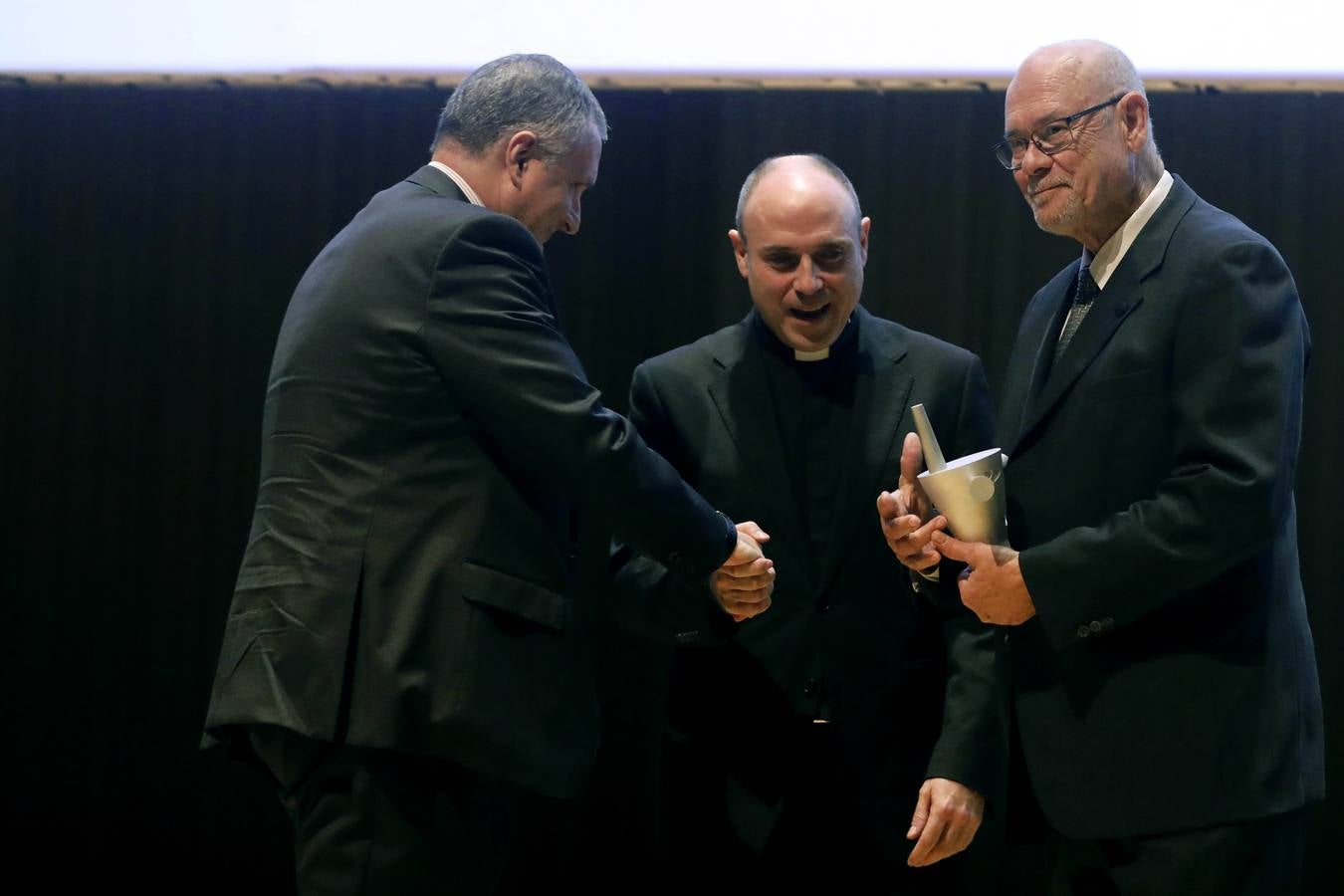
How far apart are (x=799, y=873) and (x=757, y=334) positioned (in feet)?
2.79

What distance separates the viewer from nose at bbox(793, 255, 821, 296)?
212 centimetres

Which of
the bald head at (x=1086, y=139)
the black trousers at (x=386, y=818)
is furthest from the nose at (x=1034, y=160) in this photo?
the black trousers at (x=386, y=818)

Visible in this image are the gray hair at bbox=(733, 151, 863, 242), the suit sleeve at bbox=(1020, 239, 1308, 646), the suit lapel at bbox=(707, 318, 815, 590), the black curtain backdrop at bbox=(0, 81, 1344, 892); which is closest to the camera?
the suit sleeve at bbox=(1020, 239, 1308, 646)

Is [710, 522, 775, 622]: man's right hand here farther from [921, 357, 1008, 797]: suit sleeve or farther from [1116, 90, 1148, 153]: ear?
[1116, 90, 1148, 153]: ear

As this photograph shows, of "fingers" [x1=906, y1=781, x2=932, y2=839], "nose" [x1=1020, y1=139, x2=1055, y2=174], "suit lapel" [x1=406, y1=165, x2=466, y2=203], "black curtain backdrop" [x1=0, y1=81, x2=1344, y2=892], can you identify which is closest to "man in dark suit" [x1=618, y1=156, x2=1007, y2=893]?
"fingers" [x1=906, y1=781, x2=932, y2=839]

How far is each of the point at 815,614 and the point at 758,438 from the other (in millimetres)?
294

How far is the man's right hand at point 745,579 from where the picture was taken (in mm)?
1915

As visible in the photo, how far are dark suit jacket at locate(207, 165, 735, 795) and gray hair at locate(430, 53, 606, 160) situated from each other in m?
0.22

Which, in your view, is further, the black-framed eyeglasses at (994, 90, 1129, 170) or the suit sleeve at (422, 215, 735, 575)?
the black-framed eyeglasses at (994, 90, 1129, 170)

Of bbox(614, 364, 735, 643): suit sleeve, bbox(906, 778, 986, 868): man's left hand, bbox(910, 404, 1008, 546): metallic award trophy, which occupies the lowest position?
bbox(906, 778, 986, 868): man's left hand

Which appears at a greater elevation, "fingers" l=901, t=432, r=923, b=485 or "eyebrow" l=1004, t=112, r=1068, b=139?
"eyebrow" l=1004, t=112, r=1068, b=139

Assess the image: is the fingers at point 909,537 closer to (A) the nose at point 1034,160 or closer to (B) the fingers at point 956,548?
(B) the fingers at point 956,548

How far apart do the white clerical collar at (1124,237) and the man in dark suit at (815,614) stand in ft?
0.99

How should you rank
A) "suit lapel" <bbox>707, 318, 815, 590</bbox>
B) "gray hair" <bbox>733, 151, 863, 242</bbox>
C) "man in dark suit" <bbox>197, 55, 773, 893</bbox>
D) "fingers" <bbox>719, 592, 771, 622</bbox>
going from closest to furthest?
"man in dark suit" <bbox>197, 55, 773, 893</bbox> < "fingers" <bbox>719, 592, 771, 622</bbox> < "suit lapel" <bbox>707, 318, 815, 590</bbox> < "gray hair" <bbox>733, 151, 863, 242</bbox>
